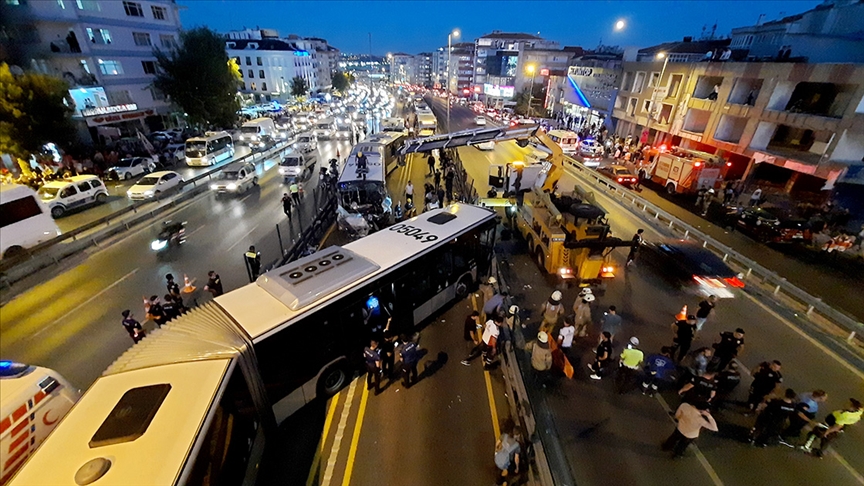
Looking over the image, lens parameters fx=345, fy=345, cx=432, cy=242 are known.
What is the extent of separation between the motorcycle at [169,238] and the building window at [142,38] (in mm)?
33486

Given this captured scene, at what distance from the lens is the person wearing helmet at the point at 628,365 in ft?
27.6

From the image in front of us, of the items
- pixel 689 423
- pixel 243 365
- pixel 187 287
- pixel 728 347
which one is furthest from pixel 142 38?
pixel 728 347

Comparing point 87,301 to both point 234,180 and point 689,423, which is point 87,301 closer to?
point 234,180

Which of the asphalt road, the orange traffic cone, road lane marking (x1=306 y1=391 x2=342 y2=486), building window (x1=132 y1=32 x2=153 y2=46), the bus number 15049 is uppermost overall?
building window (x1=132 y1=32 x2=153 y2=46)

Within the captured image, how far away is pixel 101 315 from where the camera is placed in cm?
1200

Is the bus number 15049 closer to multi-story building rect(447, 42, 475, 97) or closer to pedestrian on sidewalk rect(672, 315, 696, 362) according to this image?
pedestrian on sidewalk rect(672, 315, 696, 362)

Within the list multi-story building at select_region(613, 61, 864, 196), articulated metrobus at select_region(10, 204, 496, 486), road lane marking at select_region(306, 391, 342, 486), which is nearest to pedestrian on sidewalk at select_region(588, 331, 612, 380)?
articulated metrobus at select_region(10, 204, 496, 486)

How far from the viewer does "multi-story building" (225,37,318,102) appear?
7975cm

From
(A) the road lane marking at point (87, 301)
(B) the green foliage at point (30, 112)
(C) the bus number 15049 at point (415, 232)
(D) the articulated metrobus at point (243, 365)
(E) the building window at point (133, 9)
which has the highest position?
(E) the building window at point (133, 9)

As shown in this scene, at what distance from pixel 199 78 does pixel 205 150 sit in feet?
35.6

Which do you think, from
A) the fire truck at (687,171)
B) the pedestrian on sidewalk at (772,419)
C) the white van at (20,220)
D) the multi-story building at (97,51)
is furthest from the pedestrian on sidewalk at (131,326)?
the multi-story building at (97,51)

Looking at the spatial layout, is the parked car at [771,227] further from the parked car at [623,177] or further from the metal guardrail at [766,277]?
the parked car at [623,177]

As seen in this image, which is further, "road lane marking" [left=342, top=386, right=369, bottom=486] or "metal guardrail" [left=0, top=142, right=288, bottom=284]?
"metal guardrail" [left=0, top=142, right=288, bottom=284]

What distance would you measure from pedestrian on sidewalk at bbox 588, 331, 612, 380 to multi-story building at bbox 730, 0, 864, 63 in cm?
3407
